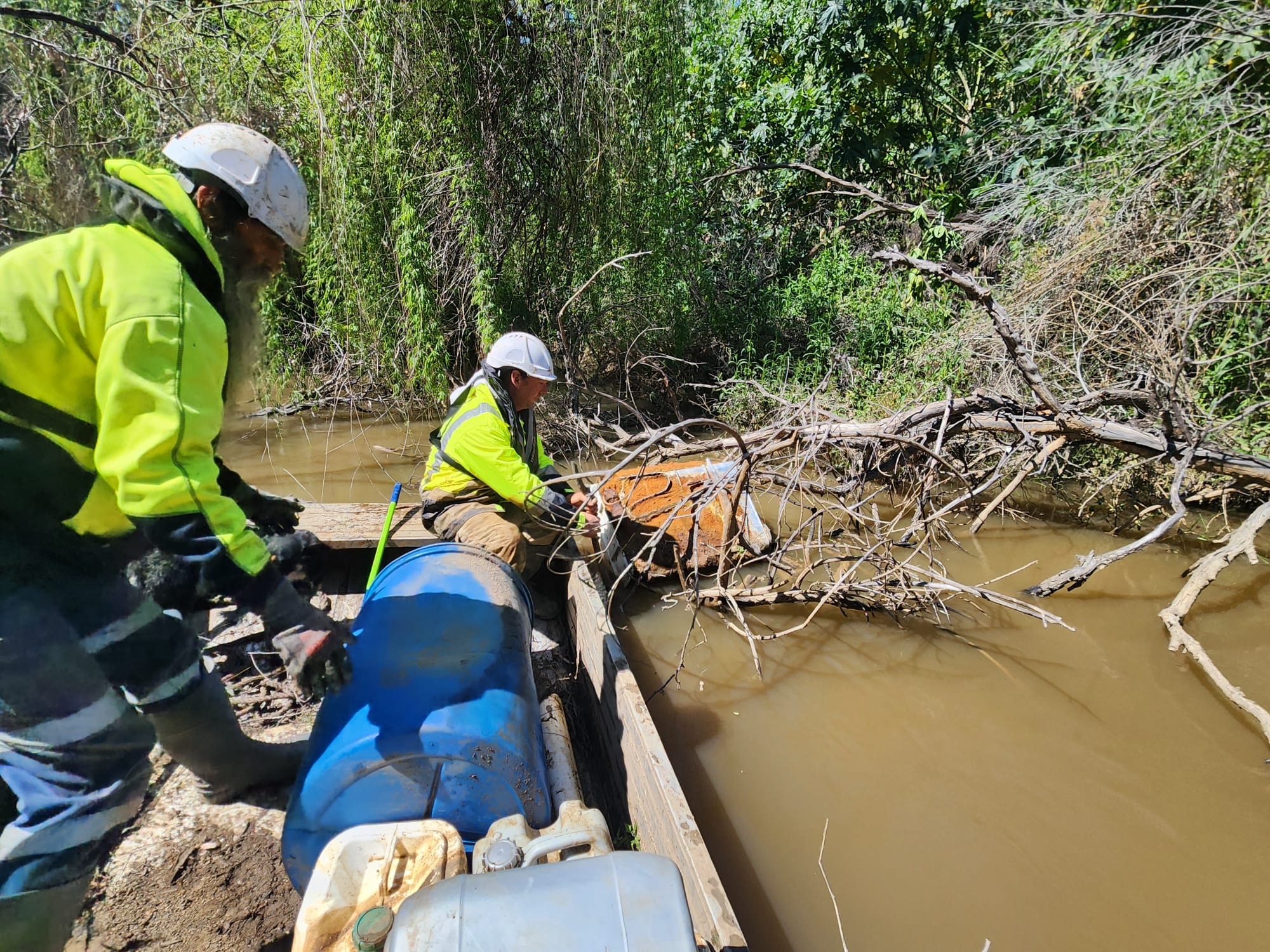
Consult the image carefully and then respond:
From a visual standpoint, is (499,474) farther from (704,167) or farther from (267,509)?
(704,167)

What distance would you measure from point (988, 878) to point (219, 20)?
7.56 m

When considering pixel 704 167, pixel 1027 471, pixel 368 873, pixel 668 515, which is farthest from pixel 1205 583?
pixel 704 167

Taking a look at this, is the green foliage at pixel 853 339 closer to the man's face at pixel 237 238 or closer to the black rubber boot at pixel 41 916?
the man's face at pixel 237 238

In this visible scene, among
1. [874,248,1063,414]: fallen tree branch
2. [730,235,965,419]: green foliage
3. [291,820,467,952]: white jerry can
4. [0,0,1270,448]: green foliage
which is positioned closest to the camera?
[291,820,467,952]: white jerry can

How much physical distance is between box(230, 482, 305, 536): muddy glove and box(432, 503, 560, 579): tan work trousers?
90 centimetres

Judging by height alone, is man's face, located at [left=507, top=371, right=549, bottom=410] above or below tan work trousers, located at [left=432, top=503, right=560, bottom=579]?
above

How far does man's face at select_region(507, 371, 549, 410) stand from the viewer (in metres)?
3.56

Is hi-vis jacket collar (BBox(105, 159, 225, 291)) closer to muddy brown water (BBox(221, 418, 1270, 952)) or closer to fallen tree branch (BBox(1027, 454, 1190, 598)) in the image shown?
muddy brown water (BBox(221, 418, 1270, 952))

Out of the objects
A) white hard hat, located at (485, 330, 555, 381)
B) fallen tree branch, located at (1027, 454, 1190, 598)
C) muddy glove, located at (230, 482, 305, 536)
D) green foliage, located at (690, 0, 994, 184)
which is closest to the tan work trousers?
white hard hat, located at (485, 330, 555, 381)

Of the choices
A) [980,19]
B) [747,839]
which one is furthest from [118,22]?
[980,19]

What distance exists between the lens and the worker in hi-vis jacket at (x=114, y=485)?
1.49m

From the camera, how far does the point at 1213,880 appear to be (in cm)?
258

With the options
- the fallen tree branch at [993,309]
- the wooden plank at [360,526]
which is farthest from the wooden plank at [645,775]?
the fallen tree branch at [993,309]

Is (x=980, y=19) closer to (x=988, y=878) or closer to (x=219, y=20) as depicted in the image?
(x=219, y=20)
